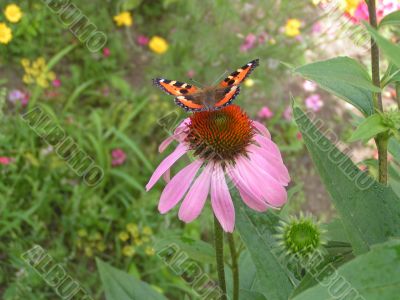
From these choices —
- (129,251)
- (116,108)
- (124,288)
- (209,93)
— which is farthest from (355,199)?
(116,108)

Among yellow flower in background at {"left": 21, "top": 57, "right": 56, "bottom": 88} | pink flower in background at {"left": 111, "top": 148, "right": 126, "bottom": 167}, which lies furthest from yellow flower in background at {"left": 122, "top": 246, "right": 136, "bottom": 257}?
yellow flower in background at {"left": 21, "top": 57, "right": 56, "bottom": 88}

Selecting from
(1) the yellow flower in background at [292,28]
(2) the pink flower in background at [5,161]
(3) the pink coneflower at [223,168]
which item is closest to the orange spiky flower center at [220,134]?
(3) the pink coneflower at [223,168]

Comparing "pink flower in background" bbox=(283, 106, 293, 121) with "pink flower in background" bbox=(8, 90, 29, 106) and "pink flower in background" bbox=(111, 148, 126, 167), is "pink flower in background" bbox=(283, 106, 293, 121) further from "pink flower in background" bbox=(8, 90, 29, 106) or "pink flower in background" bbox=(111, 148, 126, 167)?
Result: "pink flower in background" bbox=(8, 90, 29, 106)

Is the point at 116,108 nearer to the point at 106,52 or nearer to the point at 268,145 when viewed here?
the point at 106,52

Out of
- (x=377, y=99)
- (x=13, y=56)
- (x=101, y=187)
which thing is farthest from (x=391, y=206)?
(x=13, y=56)

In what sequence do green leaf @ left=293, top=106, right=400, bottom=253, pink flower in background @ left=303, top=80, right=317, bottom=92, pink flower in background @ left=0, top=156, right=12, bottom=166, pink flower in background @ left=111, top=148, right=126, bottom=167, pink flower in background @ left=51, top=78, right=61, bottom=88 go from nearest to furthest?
green leaf @ left=293, top=106, right=400, bottom=253 < pink flower in background @ left=0, top=156, right=12, bottom=166 < pink flower in background @ left=111, top=148, right=126, bottom=167 < pink flower in background @ left=51, top=78, right=61, bottom=88 < pink flower in background @ left=303, top=80, right=317, bottom=92

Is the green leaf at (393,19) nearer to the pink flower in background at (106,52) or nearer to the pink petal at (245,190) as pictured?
the pink petal at (245,190)
